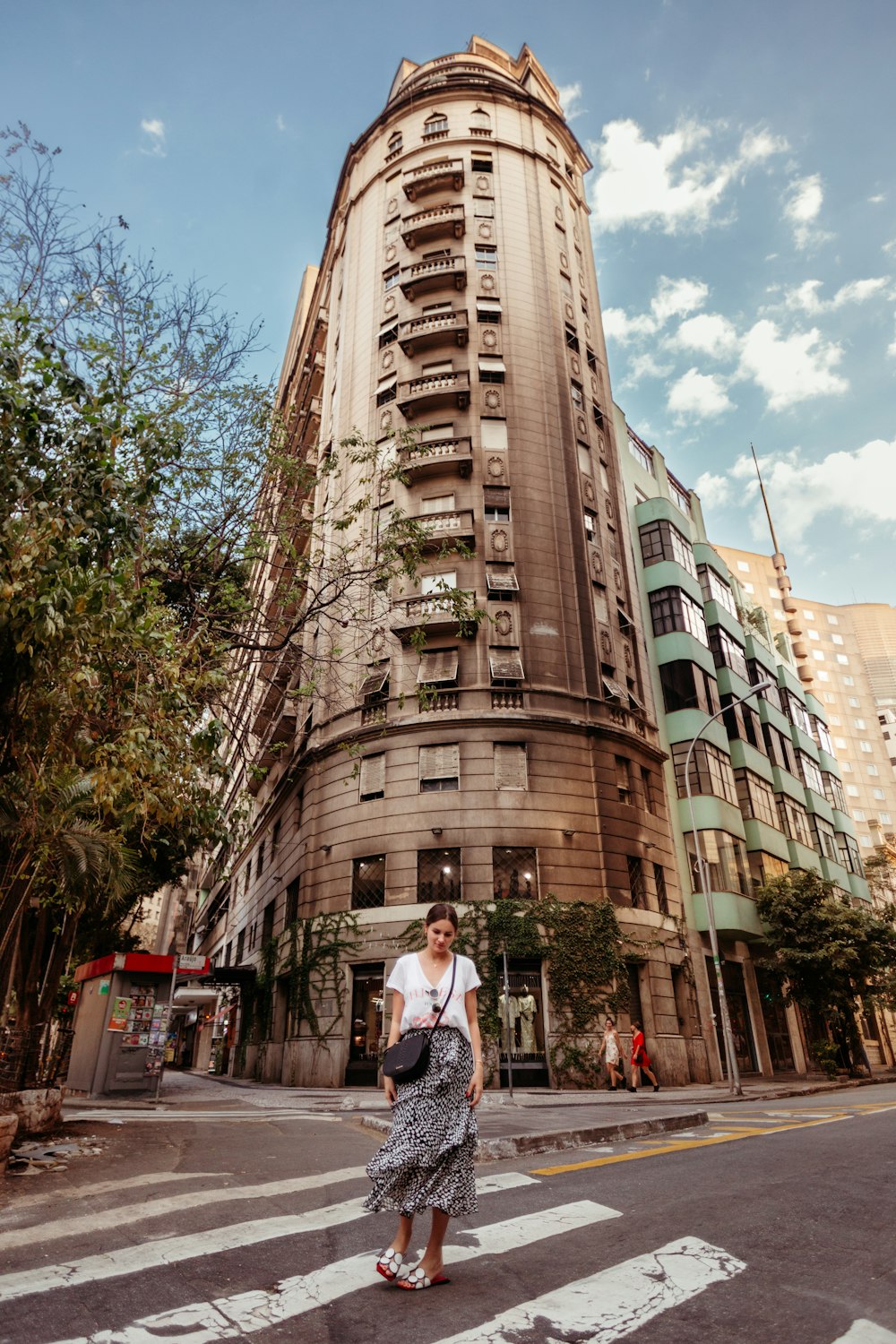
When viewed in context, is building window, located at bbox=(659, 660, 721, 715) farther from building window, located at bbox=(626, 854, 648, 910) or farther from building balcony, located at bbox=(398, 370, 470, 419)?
building balcony, located at bbox=(398, 370, 470, 419)

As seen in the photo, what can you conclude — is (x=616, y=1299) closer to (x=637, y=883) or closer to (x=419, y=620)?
(x=637, y=883)

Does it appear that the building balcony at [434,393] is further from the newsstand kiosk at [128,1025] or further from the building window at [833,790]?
the building window at [833,790]

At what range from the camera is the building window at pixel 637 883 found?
26.5 meters

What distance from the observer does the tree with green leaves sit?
2947cm

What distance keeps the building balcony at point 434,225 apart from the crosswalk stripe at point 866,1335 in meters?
38.9

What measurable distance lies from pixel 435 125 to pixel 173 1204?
150 feet

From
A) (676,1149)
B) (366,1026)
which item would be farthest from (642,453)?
(676,1149)

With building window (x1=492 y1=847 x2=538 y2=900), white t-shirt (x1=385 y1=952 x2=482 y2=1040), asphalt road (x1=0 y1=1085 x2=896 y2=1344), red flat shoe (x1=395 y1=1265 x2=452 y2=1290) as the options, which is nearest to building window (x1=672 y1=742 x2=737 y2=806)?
building window (x1=492 y1=847 x2=538 y2=900)

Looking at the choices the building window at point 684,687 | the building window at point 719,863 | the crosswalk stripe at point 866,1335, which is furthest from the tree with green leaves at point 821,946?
the crosswalk stripe at point 866,1335

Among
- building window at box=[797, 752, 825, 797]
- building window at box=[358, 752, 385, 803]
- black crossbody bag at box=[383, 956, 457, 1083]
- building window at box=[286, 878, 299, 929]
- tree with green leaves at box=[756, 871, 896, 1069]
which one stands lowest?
black crossbody bag at box=[383, 956, 457, 1083]

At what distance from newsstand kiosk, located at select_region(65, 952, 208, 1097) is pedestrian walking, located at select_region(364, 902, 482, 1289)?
16.1 metres

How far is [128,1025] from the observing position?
18.4 meters

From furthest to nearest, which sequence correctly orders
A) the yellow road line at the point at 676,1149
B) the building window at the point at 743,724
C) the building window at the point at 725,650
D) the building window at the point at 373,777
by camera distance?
the building window at the point at 725,650 < the building window at the point at 743,724 < the building window at the point at 373,777 < the yellow road line at the point at 676,1149

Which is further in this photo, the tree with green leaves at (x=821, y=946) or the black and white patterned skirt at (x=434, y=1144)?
the tree with green leaves at (x=821, y=946)
